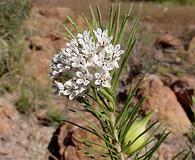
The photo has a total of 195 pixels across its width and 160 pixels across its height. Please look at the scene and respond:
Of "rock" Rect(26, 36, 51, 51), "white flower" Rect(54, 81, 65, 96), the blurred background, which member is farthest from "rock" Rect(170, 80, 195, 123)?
"white flower" Rect(54, 81, 65, 96)

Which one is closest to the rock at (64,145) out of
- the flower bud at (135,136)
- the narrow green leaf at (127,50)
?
the flower bud at (135,136)

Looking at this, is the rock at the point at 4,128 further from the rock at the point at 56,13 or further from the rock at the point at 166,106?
the rock at the point at 56,13

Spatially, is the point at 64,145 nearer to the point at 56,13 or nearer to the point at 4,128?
the point at 4,128

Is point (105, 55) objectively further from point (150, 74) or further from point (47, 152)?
point (150, 74)

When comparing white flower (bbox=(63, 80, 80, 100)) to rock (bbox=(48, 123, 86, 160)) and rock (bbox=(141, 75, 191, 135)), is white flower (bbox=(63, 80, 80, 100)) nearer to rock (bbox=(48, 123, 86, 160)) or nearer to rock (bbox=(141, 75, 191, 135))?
rock (bbox=(48, 123, 86, 160))

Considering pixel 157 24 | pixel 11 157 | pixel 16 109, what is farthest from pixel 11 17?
pixel 157 24

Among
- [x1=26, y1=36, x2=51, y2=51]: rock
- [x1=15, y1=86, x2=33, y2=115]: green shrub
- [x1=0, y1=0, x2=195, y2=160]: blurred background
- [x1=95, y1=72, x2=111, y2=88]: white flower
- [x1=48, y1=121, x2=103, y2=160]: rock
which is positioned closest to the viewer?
[x1=95, y1=72, x2=111, y2=88]: white flower
